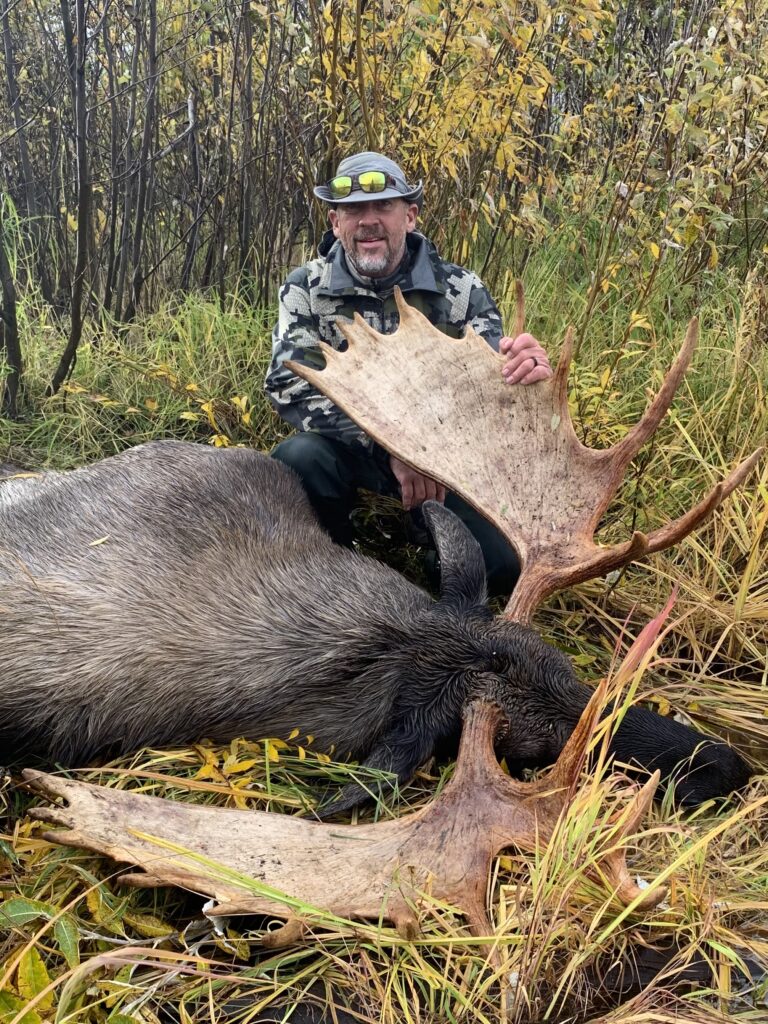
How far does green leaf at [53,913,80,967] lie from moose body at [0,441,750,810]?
27.8 inches

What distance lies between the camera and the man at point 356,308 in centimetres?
366

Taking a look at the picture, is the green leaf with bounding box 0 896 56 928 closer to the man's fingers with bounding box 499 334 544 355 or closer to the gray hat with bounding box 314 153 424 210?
the man's fingers with bounding box 499 334 544 355

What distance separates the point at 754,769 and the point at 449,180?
329 cm

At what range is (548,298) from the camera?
191 inches

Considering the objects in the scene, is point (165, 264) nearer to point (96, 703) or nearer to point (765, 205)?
point (765, 205)

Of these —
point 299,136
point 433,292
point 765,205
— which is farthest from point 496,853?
point 765,205

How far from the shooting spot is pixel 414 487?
3.36 metres

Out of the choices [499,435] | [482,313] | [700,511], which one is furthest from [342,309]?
[700,511]

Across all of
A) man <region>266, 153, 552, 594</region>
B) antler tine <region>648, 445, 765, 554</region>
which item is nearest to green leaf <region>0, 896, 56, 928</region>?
antler tine <region>648, 445, 765, 554</region>

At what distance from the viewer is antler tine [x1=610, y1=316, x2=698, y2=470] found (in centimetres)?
261

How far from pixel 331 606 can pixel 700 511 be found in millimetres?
1142

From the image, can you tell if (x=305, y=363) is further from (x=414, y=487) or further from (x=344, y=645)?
(x=344, y=645)

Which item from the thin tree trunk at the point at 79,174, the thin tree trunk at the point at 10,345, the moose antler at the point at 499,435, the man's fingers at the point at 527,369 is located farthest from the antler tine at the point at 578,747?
the thin tree trunk at the point at 10,345

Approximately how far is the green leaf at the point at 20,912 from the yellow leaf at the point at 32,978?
15 cm
